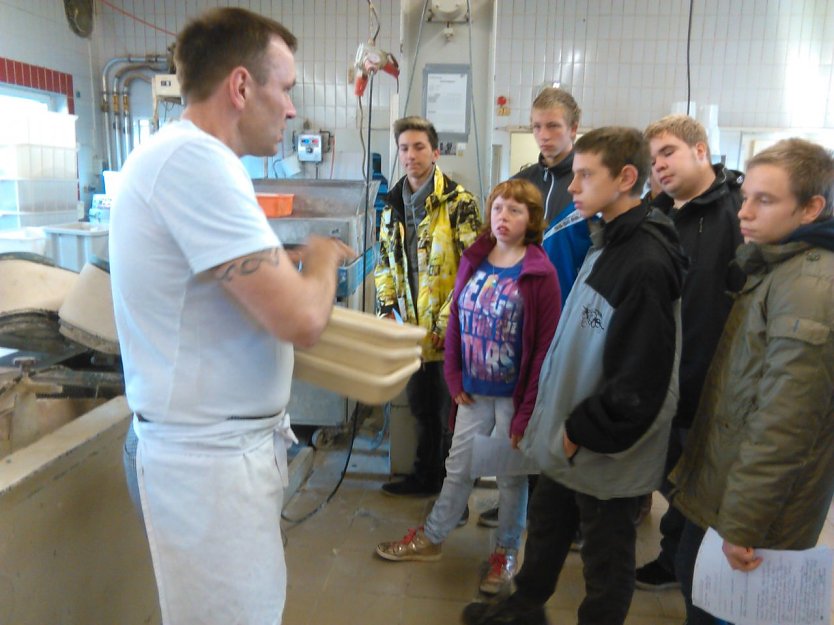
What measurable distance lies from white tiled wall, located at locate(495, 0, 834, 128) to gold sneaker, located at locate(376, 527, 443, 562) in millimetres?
3501

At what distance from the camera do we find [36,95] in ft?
14.1

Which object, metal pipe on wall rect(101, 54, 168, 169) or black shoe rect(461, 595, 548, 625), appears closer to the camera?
black shoe rect(461, 595, 548, 625)

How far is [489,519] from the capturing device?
239 centimetres

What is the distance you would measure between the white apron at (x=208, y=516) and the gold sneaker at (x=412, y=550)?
1.15 meters

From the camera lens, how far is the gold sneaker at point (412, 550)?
2125 mm

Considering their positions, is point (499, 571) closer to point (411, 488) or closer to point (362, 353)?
point (411, 488)

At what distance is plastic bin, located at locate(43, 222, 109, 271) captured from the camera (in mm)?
3393

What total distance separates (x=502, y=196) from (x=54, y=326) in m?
1.33

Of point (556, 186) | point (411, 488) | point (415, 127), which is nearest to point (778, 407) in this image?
point (556, 186)

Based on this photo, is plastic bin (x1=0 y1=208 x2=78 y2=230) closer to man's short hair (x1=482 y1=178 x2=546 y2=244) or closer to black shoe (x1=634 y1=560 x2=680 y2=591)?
man's short hair (x1=482 y1=178 x2=546 y2=244)

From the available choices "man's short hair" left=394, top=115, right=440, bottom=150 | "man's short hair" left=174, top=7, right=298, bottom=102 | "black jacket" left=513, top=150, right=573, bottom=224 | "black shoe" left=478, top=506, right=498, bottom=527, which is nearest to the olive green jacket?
"black jacket" left=513, top=150, right=573, bottom=224

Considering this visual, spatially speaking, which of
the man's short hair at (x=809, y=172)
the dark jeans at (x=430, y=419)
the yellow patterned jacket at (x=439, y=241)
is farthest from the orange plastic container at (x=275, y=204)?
the man's short hair at (x=809, y=172)

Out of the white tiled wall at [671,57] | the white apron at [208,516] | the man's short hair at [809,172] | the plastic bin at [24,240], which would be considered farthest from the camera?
the white tiled wall at [671,57]

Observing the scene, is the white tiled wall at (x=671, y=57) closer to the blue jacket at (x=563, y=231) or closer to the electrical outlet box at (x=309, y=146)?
the electrical outlet box at (x=309, y=146)
